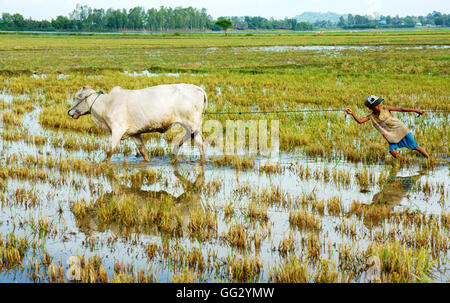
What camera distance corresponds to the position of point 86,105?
786 centimetres

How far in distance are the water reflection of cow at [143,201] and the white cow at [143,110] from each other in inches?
36.6

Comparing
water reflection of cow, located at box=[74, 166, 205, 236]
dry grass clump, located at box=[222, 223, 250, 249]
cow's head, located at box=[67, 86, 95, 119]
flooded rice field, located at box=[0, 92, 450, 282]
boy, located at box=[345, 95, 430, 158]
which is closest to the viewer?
flooded rice field, located at box=[0, 92, 450, 282]

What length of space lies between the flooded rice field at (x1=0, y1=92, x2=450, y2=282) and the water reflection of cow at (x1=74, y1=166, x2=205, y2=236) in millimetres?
18

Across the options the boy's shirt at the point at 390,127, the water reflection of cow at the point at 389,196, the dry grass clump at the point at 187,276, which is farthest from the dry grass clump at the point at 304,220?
the boy's shirt at the point at 390,127

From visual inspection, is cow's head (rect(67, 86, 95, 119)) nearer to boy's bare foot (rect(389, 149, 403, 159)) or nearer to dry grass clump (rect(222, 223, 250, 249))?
dry grass clump (rect(222, 223, 250, 249))

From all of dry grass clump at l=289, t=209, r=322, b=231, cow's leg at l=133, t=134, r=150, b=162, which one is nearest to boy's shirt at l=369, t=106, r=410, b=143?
dry grass clump at l=289, t=209, r=322, b=231

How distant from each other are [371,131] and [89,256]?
699 cm

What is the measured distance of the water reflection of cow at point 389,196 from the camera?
5137 mm

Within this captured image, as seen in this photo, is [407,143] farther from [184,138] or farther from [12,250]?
[12,250]

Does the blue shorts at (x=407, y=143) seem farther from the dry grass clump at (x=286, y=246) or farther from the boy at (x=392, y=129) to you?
the dry grass clump at (x=286, y=246)

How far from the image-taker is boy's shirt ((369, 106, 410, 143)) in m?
7.40
